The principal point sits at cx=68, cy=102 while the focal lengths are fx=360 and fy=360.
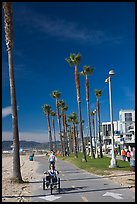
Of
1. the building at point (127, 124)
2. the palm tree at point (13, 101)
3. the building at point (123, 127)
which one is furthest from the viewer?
the building at point (123, 127)

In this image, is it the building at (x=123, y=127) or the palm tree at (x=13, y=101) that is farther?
the building at (x=123, y=127)

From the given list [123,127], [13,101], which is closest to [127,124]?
[123,127]

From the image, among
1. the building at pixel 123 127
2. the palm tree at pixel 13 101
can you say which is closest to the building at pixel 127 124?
the building at pixel 123 127

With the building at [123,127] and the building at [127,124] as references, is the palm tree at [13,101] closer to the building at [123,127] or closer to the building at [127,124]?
the building at [127,124]

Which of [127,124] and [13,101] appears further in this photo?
[127,124]

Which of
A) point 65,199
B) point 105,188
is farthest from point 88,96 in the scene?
point 65,199

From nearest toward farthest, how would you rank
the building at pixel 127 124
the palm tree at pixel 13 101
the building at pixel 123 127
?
the palm tree at pixel 13 101 < the building at pixel 127 124 < the building at pixel 123 127

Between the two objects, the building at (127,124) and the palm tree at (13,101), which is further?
the building at (127,124)

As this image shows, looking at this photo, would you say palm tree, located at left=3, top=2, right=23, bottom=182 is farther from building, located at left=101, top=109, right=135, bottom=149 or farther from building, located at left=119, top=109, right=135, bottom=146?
building, located at left=101, top=109, right=135, bottom=149

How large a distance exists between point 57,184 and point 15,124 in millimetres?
4847

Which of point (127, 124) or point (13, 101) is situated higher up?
point (13, 101)

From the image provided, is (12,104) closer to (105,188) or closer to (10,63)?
(10,63)

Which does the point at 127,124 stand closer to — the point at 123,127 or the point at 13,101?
the point at 123,127

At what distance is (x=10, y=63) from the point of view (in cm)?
1880
